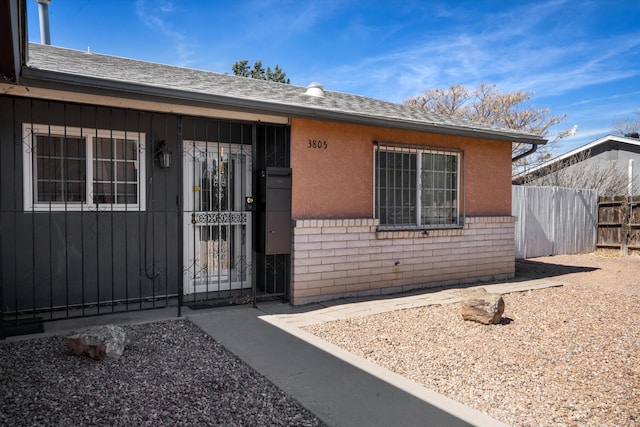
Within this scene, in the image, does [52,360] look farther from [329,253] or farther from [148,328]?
[329,253]

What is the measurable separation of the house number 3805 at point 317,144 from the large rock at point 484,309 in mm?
2897

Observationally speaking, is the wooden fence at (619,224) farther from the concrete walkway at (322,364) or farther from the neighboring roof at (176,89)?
the concrete walkway at (322,364)

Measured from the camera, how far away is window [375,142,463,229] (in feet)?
23.9

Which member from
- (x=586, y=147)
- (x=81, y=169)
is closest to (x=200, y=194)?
(x=81, y=169)

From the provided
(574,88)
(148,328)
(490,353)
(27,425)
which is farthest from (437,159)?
(574,88)

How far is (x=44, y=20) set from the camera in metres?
9.26

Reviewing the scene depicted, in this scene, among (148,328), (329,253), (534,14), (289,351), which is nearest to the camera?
(289,351)

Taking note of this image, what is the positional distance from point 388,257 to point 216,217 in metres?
2.78

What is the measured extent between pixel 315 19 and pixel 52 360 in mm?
9712

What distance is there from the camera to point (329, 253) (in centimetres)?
654

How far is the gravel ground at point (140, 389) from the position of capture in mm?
3041

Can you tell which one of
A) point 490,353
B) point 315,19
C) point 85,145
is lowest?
point 490,353

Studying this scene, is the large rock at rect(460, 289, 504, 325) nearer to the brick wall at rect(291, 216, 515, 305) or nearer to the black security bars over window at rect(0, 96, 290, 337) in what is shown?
the brick wall at rect(291, 216, 515, 305)

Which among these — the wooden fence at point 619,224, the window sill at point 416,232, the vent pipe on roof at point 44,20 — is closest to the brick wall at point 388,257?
the window sill at point 416,232
